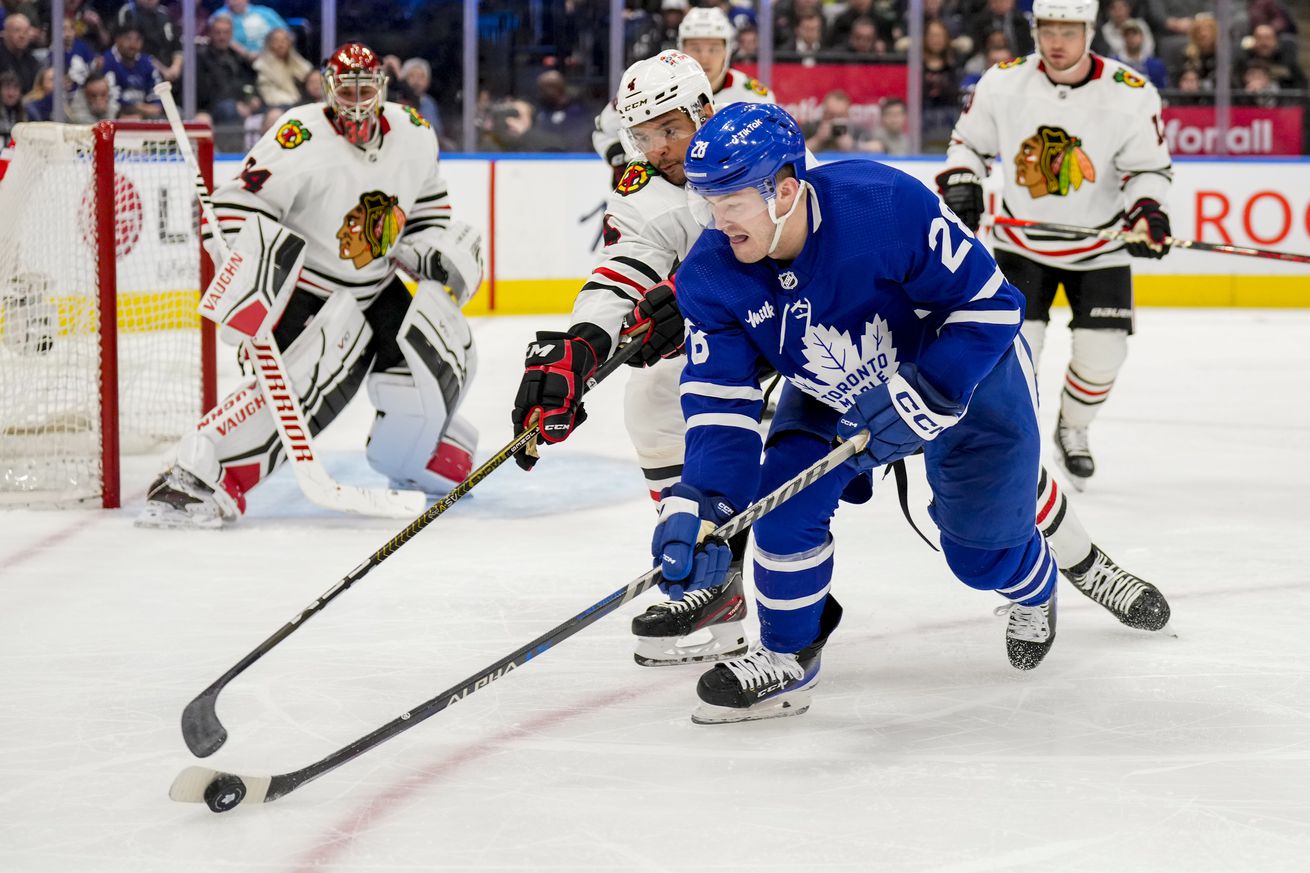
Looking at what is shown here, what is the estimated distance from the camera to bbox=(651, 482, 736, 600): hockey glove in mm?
2104

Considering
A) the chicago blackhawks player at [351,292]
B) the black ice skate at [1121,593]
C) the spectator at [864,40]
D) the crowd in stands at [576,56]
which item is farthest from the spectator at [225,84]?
the black ice skate at [1121,593]

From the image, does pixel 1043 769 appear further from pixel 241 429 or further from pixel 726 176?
pixel 241 429

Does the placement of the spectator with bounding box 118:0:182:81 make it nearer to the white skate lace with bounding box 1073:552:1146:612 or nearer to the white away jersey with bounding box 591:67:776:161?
the white away jersey with bounding box 591:67:776:161

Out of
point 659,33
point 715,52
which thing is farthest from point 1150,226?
point 659,33

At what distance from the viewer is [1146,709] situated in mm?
2398

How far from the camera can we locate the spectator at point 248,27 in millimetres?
7348

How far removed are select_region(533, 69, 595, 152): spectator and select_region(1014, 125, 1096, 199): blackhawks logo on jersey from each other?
3.78m

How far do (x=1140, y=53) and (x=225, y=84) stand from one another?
4.32 metres

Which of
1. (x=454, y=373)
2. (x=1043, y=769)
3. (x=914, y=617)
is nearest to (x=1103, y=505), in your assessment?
(x=914, y=617)

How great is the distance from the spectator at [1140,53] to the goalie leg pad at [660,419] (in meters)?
6.20

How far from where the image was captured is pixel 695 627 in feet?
8.76

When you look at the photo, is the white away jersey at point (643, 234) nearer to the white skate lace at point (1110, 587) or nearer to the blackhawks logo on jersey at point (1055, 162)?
the white skate lace at point (1110, 587)

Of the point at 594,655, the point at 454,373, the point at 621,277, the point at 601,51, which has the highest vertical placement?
the point at 601,51

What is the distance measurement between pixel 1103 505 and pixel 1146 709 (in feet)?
5.16
